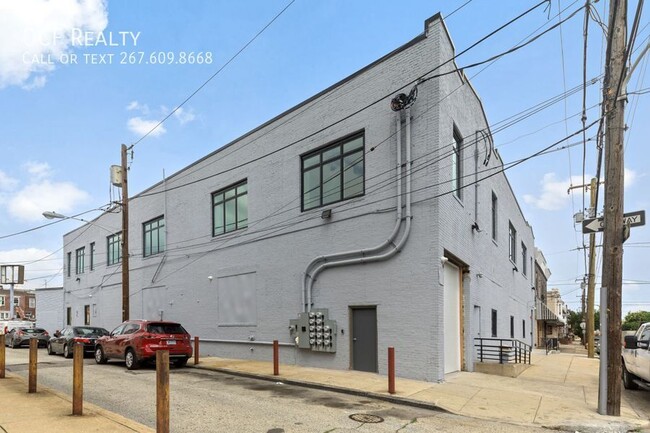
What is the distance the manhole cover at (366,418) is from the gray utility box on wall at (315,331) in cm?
608

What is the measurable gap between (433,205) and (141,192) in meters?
19.0

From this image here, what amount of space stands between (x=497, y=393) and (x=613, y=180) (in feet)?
17.4

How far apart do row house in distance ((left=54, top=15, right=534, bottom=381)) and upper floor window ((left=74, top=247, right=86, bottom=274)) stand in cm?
1455

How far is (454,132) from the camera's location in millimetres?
14969

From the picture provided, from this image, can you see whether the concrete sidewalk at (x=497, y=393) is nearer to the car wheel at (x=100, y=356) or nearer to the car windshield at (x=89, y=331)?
the car wheel at (x=100, y=356)

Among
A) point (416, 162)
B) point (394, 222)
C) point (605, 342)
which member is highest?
point (416, 162)

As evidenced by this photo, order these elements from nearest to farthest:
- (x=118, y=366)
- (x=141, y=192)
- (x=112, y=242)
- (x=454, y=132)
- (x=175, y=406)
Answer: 1. (x=175, y=406)
2. (x=454, y=132)
3. (x=118, y=366)
4. (x=141, y=192)
5. (x=112, y=242)

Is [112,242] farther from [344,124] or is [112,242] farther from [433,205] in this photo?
[433,205]

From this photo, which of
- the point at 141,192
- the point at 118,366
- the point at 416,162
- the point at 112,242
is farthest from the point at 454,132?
the point at 112,242

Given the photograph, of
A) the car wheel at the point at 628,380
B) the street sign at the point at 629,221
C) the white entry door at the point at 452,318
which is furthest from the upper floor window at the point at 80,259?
the street sign at the point at 629,221

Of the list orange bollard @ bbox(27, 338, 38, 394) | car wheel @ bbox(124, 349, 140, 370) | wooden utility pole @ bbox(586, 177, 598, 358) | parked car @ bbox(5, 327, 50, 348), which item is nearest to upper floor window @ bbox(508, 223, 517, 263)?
wooden utility pole @ bbox(586, 177, 598, 358)

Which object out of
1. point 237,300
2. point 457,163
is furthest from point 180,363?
point 457,163

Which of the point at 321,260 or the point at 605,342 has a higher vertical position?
the point at 321,260

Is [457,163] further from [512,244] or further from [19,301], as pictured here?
[19,301]
